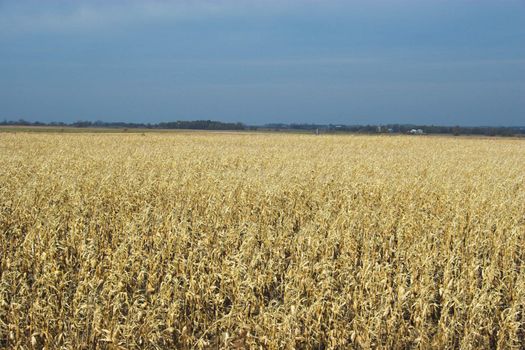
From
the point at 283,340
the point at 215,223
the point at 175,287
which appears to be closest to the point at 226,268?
the point at 175,287

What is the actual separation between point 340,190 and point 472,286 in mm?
6451

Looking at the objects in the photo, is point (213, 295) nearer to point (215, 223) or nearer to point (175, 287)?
point (175, 287)

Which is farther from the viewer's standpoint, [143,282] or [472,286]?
[143,282]

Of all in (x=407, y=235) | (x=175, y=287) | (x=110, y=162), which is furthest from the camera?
(x=110, y=162)

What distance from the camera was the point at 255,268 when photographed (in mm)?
6062

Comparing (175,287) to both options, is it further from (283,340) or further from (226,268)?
(283,340)

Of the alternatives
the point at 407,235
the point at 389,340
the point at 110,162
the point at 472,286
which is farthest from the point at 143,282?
the point at 110,162

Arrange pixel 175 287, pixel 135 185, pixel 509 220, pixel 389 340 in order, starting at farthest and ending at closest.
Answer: pixel 135 185 → pixel 509 220 → pixel 175 287 → pixel 389 340

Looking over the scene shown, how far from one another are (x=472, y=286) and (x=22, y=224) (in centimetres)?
625

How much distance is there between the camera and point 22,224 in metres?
7.62

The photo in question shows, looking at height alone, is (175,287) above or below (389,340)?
above

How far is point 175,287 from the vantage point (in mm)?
4805

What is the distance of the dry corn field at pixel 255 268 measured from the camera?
14.4 ft

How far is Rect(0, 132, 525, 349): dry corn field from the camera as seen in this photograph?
438cm
